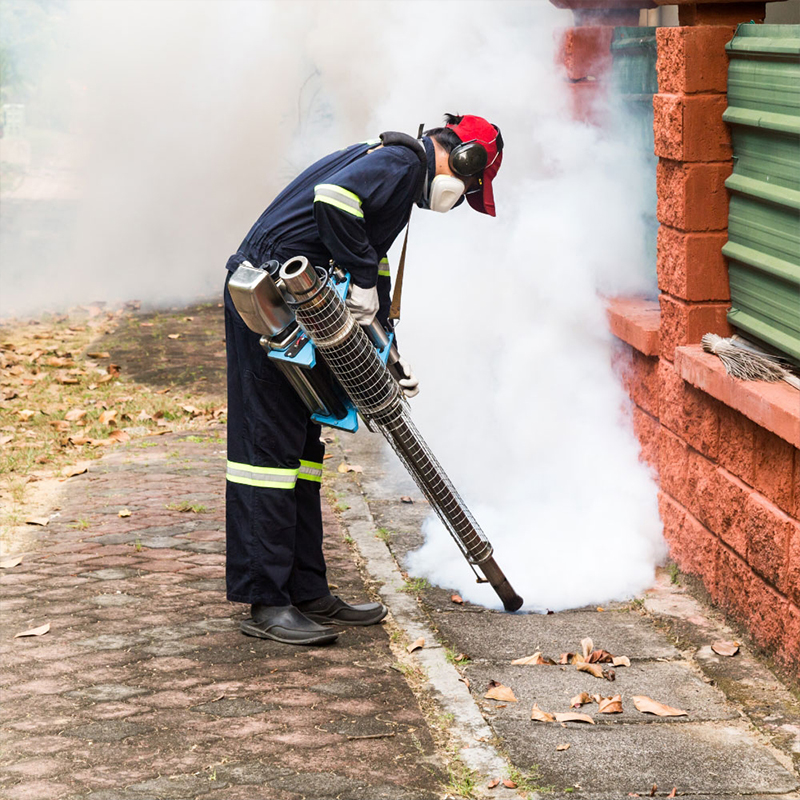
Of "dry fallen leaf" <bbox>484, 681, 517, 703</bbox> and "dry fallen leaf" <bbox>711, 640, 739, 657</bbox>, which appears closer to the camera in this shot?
"dry fallen leaf" <bbox>484, 681, 517, 703</bbox>

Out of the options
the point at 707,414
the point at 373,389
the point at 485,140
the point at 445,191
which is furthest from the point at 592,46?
the point at 373,389

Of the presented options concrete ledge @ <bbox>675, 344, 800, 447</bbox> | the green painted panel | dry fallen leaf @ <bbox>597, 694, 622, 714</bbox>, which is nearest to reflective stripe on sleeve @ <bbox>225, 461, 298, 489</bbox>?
dry fallen leaf @ <bbox>597, 694, 622, 714</bbox>

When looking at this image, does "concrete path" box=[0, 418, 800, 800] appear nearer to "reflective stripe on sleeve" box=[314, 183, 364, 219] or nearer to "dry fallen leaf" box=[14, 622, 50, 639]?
"dry fallen leaf" box=[14, 622, 50, 639]

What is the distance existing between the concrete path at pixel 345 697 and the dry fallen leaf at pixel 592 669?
1.2 inches

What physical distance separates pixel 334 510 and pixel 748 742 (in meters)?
2.90

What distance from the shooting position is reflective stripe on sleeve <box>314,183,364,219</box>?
400cm

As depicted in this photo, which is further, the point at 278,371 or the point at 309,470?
the point at 309,470

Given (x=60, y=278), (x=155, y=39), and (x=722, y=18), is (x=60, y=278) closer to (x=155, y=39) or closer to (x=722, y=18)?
(x=155, y=39)

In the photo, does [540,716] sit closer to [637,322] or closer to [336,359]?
[336,359]

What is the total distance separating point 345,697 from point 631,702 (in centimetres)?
95

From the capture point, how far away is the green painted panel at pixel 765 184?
397 centimetres

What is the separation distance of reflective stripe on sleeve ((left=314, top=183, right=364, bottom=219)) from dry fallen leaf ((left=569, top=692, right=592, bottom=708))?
1.77 m

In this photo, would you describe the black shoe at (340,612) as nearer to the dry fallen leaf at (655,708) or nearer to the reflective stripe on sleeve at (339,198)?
the dry fallen leaf at (655,708)

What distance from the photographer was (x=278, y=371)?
4.25 metres
